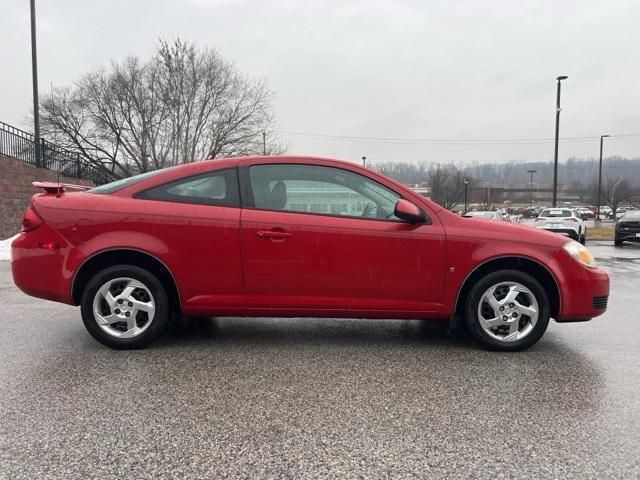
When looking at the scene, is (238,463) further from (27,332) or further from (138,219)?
(27,332)

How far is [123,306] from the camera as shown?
4.21 m

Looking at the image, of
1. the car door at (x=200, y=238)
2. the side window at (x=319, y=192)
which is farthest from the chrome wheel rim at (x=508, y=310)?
the car door at (x=200, y=238)

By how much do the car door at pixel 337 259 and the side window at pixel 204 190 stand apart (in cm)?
15

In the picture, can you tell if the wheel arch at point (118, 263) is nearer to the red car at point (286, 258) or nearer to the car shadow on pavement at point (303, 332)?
the red car at point (286, 258)

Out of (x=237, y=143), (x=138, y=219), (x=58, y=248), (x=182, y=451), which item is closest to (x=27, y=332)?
(x=58, y=248)

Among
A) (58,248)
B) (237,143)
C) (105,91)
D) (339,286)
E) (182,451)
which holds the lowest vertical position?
(182,451)

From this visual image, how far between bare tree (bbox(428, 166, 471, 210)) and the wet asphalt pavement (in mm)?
31727

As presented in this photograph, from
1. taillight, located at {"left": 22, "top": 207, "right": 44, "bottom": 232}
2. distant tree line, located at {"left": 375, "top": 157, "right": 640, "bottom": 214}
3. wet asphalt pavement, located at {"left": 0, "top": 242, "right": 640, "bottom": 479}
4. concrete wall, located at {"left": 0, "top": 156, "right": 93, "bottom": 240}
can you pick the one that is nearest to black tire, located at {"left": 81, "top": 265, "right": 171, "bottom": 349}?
wet asphalt pavement, located at {"left": 0, "top": 242, "right": 640, "bottom": 479}

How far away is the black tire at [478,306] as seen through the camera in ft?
13.8

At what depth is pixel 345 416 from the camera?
119 inches

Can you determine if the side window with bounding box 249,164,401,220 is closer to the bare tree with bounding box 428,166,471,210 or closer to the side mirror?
the side mirror

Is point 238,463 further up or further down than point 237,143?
further down

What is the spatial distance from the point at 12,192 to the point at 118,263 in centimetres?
1306

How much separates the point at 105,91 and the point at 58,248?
28.7m
